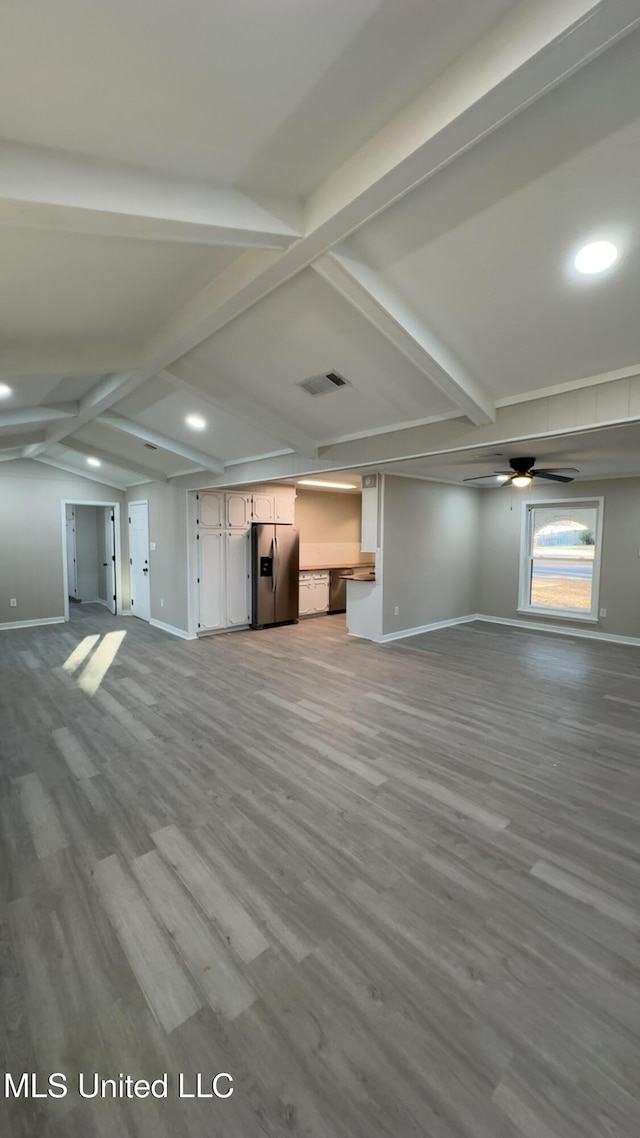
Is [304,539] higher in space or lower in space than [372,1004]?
higher

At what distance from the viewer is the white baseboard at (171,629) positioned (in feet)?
22.4

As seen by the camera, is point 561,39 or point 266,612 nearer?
point 561,39

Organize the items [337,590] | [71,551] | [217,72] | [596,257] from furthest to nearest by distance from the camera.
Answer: [71,551], [337,590], [596,257], [217,72]

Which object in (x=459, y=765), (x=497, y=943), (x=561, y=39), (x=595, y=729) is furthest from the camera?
(x=595, y=729)

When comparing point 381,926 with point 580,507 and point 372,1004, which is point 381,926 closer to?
point 372,1004

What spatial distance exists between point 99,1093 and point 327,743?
2202 millimetres

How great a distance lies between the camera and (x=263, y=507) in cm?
742

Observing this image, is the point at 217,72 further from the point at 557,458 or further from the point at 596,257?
the point at 557,458

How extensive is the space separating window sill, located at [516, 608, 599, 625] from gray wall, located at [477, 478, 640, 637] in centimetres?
5

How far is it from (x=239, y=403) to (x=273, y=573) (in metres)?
3.48

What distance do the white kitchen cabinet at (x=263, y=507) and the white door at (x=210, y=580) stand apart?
729mm

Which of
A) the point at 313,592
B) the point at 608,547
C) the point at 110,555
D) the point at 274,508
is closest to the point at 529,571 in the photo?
the point at 608,547

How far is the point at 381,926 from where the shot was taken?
5.82ft

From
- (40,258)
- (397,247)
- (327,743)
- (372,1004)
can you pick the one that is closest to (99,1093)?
(372,1004)
